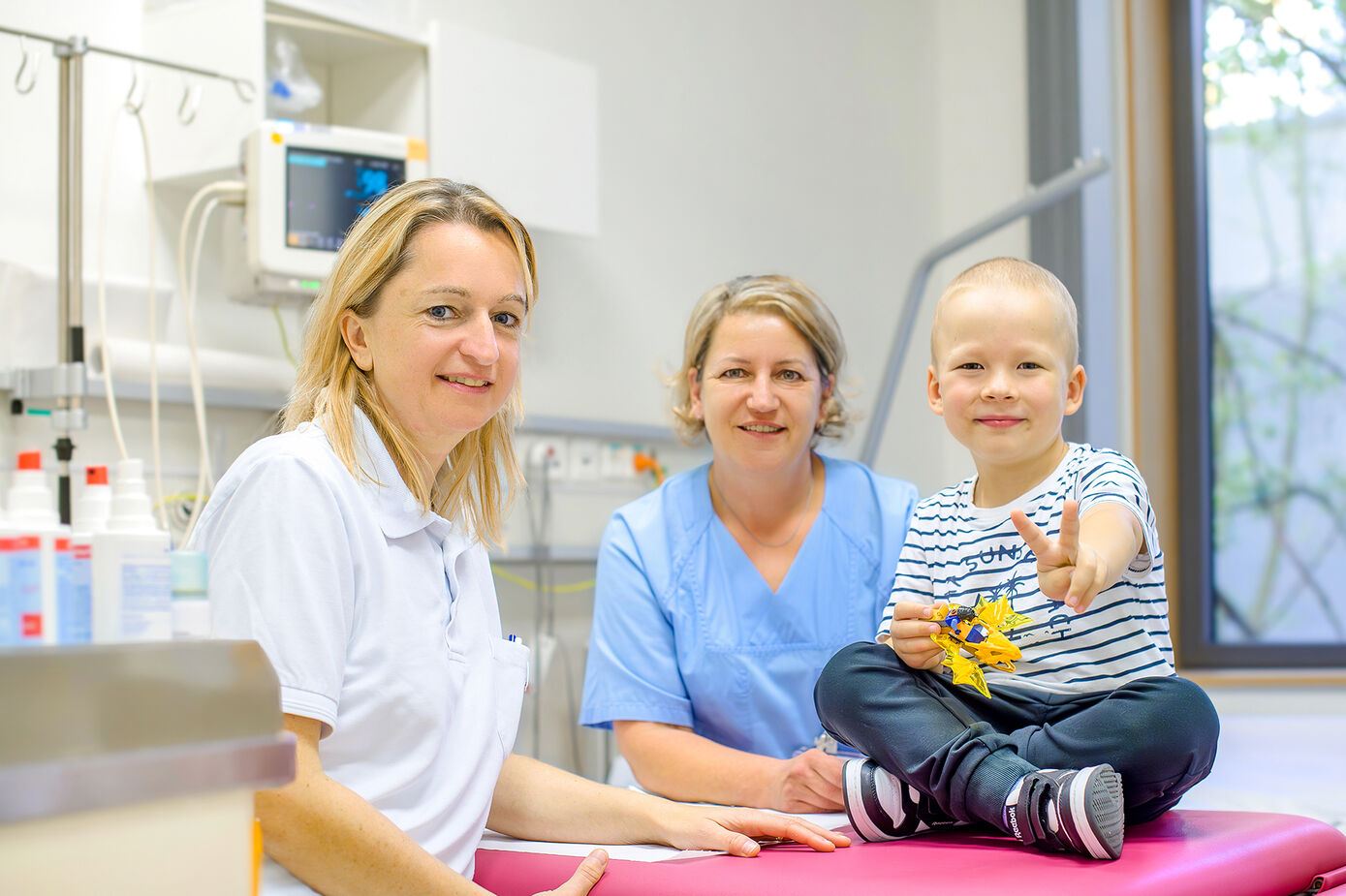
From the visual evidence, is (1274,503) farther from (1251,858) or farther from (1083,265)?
(1251,858)

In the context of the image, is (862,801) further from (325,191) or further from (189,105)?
(189,105)

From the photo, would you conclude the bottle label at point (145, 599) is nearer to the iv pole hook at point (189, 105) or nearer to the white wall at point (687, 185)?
the white wall at point (687, 185)

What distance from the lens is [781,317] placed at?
1849 mm

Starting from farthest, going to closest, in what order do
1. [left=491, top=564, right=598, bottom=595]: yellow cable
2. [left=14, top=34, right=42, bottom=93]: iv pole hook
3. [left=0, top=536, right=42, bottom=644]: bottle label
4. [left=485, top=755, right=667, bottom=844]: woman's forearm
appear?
[left=491, top=564, right=598, bottom=595]: yellow cable, [left=14, top=34, right=42, bottom=93]: iv pole hook, [left=485, top=755, right=667, bottom=844]: woman's forearm, [left=0, top=536, right=42, bottom=644]: bottle label

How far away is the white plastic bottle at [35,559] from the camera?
2.15ft

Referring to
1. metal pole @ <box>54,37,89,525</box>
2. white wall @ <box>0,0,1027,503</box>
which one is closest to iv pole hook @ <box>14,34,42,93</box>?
white wall @ <box>0,0,1027,503</box>

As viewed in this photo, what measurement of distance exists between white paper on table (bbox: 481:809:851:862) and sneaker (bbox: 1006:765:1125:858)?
27 centimetres

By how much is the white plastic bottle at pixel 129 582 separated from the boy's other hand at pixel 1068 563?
729 mm

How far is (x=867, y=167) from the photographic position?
4.15 meters

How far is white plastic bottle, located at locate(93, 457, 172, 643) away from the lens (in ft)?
2.21

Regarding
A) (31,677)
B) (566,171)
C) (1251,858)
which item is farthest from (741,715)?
(566,171)

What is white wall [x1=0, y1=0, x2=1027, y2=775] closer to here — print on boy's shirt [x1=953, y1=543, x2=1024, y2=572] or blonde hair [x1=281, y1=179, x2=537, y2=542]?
print on boy's shirt [x1=953, y1=543, x2=1024, y2=572]

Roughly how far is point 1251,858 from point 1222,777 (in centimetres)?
123

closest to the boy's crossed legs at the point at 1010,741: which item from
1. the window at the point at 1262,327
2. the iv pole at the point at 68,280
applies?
the iv pole at the point at 68,280
